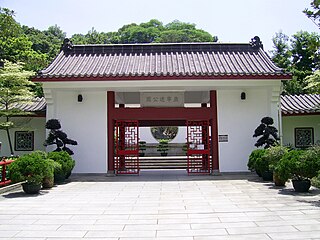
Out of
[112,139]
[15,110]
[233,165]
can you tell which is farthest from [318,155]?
[15,110]

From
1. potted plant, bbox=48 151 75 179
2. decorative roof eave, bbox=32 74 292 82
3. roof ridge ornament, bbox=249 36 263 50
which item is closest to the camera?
potted plant, bbox=48 151 75 179

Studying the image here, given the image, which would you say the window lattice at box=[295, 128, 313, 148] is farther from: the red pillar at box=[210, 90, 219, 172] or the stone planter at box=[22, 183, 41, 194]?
the stone planter at box=[22, 183, 41, 194]

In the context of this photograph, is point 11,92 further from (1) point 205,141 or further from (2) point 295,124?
(2) point 295,124

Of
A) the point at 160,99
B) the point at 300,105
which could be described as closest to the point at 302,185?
the point at 160,99

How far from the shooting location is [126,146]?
12.3 meters

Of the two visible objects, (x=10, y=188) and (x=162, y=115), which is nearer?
(x=10, y=188)

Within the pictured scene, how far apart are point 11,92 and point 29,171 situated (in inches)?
217

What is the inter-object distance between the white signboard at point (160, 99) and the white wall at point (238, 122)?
158 cm

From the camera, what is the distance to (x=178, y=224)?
503 centimetres

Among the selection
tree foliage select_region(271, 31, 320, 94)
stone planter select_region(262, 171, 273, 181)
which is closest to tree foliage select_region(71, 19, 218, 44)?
tree foliage select_region(271, 31, 320, 94)

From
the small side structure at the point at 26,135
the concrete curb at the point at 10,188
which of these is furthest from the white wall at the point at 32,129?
the concrete curb at the point at 10,188

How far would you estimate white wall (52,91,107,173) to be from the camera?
11.7 m

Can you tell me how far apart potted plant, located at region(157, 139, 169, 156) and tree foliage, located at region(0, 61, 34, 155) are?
41.6 feet

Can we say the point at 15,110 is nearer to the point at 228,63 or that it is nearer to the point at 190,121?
the point at 190,121
